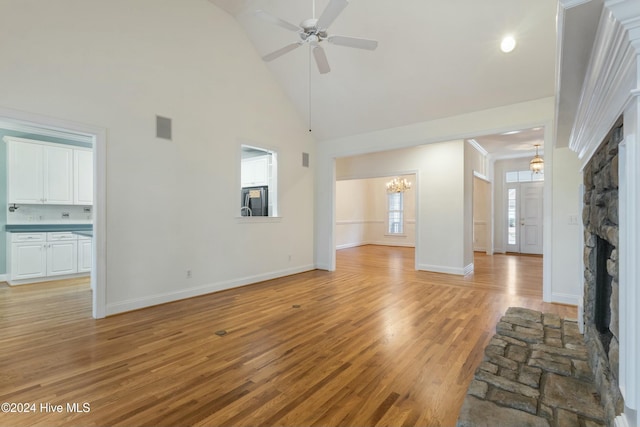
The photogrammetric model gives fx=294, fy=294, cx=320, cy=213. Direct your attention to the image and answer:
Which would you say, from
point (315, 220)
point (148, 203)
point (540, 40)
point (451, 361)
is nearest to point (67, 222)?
point (148, 203)

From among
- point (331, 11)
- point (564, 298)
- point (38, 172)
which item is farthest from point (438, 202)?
point (38, 172)

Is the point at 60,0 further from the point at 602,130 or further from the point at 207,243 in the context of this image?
the point at 602,130

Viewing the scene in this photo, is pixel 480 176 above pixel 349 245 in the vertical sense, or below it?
above

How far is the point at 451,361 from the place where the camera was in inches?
96.0

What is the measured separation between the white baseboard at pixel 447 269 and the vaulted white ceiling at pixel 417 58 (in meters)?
3.04

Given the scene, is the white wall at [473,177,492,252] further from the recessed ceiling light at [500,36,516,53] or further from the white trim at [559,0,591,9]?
the white trim at [559,0,591,9]

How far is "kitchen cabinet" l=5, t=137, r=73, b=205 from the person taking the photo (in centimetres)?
509

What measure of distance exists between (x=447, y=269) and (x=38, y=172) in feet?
26.2

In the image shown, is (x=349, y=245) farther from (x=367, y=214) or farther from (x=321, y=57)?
(x=321, y=57)

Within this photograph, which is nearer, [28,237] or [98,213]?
[98,213]

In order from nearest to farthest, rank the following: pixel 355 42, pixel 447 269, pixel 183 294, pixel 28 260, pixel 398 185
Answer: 1. pixel 355 42
2. pixel 183 294
3. pixel 28 260
4. pixel 447 269
5. pixel 398 185

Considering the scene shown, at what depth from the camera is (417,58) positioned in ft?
14.0

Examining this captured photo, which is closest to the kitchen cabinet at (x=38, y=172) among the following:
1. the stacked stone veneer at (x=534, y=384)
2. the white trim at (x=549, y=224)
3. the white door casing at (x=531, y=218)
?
the stacked stone veneer at (x=534, y=384)

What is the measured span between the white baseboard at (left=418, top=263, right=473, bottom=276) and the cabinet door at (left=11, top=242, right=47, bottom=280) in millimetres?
7217
